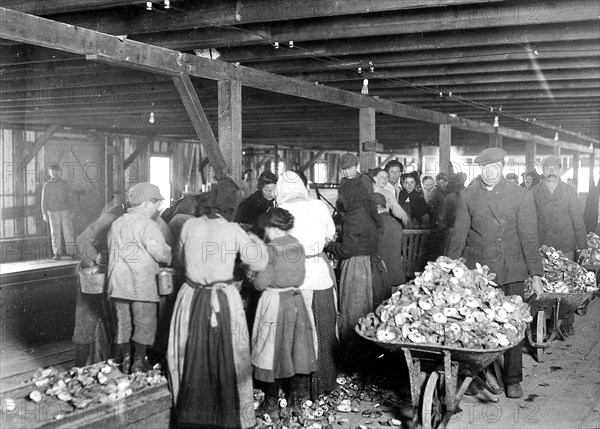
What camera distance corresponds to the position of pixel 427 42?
6.72 meters

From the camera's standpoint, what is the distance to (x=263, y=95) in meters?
11.4

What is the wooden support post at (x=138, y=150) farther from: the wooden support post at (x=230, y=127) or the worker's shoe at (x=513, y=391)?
the worker's shoe at (x=513, y=391)

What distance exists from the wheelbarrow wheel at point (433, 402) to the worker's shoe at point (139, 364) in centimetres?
235

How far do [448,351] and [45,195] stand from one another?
1172 cm

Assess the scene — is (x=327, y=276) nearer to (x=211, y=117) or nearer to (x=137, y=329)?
(x=137, y=329)

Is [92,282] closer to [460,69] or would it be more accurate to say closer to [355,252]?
[355,252]

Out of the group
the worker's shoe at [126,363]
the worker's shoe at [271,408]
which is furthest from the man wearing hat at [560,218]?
the worker's shoe at [126,363]

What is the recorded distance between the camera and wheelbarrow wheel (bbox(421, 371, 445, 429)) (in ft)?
15.0

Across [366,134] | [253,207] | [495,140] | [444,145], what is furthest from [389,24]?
[495,140]

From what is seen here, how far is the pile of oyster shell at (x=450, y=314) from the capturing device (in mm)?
4504

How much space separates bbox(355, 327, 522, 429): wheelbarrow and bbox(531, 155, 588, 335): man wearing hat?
4.17 m

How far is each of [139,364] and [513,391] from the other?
11.8ft

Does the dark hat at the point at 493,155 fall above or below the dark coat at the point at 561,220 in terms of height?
above

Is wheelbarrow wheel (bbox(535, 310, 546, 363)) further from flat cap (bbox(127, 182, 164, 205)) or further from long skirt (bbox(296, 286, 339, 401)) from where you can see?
flat cap (bbox(127, 182, 164, 205))
